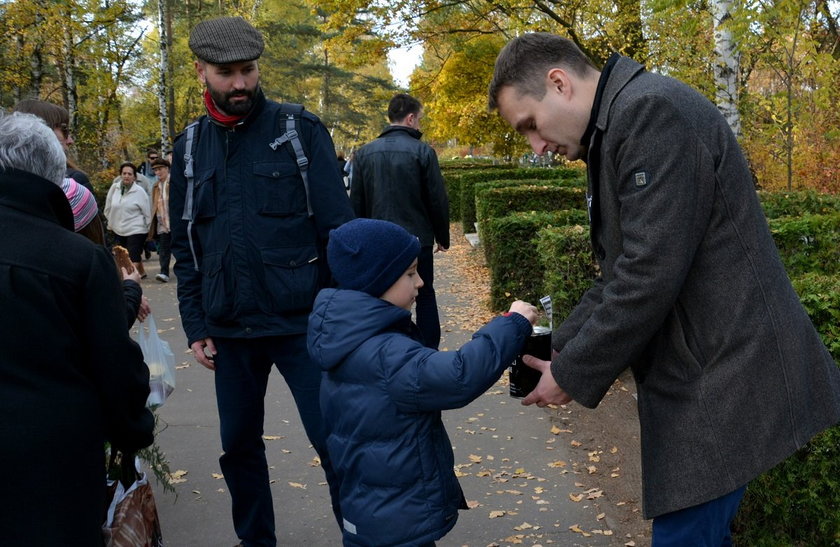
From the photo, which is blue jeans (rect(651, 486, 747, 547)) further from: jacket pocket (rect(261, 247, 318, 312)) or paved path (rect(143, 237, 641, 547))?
paved path (rect(143, 237, 641, 547))

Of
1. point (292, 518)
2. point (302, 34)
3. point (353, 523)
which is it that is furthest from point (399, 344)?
point (302, 34)

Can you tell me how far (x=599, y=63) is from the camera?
46.7 ft

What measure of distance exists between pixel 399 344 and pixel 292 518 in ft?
7.70

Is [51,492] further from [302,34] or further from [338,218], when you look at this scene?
[302,34]

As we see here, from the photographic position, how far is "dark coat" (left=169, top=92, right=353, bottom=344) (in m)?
3.62

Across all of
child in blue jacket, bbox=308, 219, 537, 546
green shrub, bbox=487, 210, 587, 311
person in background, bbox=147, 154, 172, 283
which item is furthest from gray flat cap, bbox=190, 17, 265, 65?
person in background, bbox=147, 154, 172, 283

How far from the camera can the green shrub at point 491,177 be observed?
17.7 metres

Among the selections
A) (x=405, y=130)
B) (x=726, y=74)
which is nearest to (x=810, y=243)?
(x=405, y=130)

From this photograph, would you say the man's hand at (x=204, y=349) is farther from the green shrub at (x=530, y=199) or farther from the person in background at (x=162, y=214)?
the person in background at (x=162, y=214)

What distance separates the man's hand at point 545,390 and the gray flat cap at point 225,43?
1.79 metres

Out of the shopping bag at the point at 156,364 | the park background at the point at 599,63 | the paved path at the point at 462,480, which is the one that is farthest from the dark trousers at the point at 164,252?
the shopping bag at the point at 156,364

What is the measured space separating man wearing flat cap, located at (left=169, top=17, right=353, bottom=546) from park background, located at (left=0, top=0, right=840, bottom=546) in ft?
6.51

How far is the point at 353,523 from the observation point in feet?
9.23

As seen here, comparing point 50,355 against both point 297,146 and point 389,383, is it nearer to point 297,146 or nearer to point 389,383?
point 389,383
